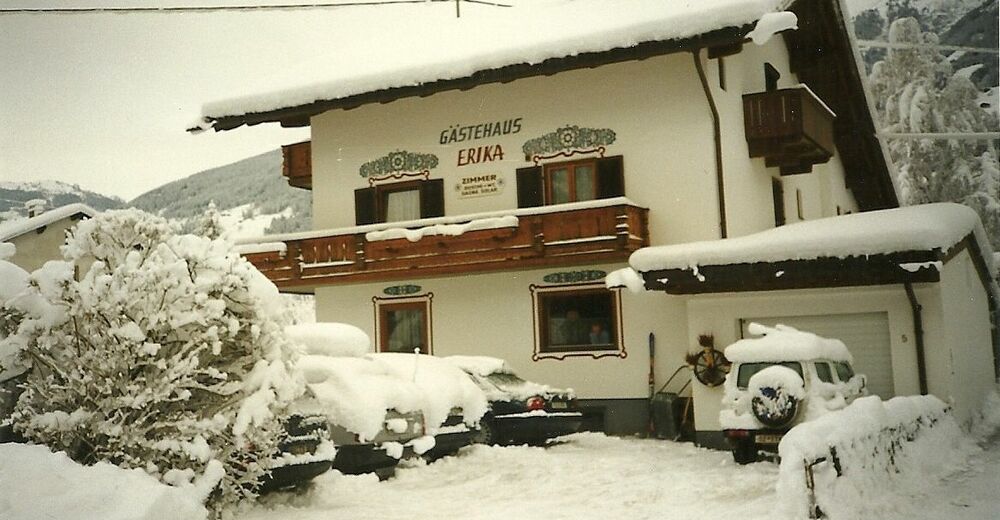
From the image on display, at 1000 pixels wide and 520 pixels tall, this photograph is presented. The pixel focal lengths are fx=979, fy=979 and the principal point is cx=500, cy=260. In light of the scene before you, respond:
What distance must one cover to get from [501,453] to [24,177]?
6.88 m

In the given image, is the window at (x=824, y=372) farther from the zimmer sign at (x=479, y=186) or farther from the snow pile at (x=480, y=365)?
the zimmer sign at (x=479, y=186)

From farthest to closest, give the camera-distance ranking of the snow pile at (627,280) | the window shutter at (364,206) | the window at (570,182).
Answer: the window shutter at (364,206), the window at (570,182), the snow pile at (627,280)

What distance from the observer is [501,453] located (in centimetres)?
1239

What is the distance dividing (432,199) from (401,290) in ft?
5.73

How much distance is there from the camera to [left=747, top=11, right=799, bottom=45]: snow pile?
12.9 meters

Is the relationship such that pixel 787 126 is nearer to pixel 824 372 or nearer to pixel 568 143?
pixel 568 143

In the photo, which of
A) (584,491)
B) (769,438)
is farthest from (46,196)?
(769,438)

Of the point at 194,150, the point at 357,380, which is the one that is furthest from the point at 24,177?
the point at 357,380

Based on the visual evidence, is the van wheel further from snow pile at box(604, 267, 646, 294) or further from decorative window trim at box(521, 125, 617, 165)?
decorative window trim at box(521, 125, 617, 165)

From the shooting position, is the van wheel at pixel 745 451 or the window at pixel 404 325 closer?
the van wheel at pixel 745 451

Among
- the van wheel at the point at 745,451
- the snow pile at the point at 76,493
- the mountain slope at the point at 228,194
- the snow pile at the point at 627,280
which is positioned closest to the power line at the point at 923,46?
the van wheel at the point at 745,451

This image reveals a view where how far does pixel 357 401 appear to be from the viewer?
1012 centimetres

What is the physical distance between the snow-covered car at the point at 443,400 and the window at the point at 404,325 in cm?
481

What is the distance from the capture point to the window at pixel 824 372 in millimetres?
10367
